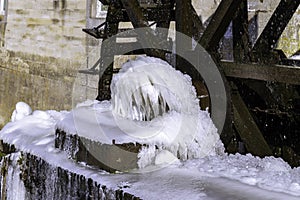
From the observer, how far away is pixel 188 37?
473 cm

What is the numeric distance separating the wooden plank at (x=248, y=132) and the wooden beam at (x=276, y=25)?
4.35 ft

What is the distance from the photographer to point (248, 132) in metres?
4.21

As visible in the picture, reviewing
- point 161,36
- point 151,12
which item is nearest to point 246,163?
point 161,36

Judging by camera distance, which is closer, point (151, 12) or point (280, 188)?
point (280, 188)

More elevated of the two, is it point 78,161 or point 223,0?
point 223,0

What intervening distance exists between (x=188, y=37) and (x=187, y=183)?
226cm

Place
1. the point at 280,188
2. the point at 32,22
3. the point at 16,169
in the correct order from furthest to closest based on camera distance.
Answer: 1. the point at 32,22
2. the point at 16,169
3. the point at 280,188

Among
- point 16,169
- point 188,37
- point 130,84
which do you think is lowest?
point 16,169

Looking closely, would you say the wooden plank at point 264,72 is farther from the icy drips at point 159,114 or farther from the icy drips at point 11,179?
the icy drips at point 11,179

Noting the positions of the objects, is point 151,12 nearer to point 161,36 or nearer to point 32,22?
point 161,36

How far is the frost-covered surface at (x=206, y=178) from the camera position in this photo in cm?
256

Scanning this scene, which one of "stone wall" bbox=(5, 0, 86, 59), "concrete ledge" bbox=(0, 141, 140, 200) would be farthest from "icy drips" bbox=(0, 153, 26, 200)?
"stone wall" bbox=(5, 0, 86, 59)

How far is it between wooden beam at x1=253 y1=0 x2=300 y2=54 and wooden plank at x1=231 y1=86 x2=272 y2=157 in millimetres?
1327

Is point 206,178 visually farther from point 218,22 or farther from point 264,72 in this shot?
point 218,22
